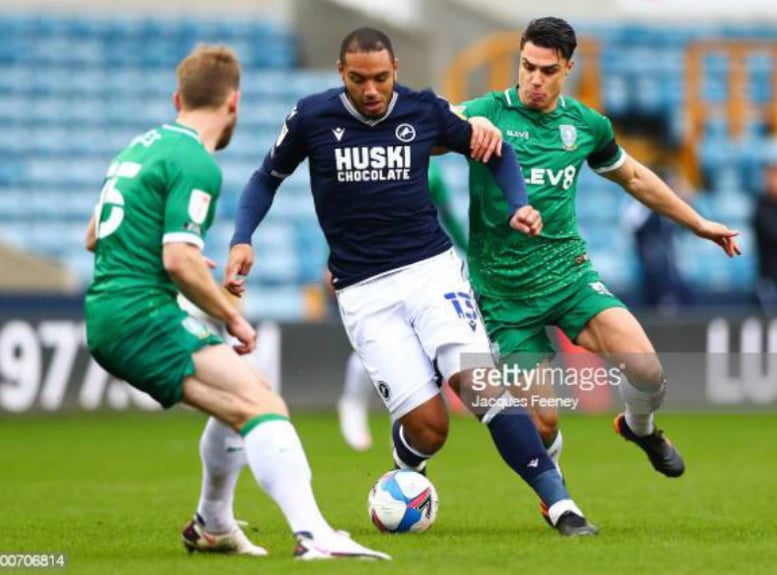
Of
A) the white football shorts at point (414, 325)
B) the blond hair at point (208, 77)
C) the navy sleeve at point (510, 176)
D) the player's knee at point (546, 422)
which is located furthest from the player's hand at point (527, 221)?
the blond hair at point (208, 77)

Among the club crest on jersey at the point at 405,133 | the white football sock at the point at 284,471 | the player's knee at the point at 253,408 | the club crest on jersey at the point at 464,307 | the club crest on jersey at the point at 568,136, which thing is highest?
the club crest on jersey at the point at 405,133

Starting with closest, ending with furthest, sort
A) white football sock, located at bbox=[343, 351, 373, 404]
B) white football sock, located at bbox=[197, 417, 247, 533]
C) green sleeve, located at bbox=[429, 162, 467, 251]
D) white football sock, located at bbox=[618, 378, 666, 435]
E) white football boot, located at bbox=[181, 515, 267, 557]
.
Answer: white football sock, located at bbox=[197, 417, 247, 533] → white football boot, located at bbox=[181, 515, 267, 557] → white football sock, located at bbox=[618, 378, 666, 435] → green sleeve, located at bbox=[429, 162, 467, 251] → white football sock, located at bbox=[343, 351, 373, 404]

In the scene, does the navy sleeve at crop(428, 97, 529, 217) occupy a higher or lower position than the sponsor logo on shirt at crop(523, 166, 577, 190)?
higher

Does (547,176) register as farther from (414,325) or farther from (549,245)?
(414,325)

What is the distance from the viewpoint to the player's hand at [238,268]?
7.43 meters

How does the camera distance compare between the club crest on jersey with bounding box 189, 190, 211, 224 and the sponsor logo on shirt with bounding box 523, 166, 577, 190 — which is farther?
the sponsor logo on shirt with bounding box 523, 166, 577, 190

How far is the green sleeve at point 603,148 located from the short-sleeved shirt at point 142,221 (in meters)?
2.62

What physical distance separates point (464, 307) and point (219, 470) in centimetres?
149

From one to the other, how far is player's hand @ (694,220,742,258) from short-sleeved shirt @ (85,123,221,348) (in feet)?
9.67

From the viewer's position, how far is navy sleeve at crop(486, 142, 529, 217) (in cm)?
788

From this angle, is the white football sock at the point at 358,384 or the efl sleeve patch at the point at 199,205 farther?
the white football sock at the point at 358,384

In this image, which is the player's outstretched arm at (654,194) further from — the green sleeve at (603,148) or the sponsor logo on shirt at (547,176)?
the sponsor logo on shirt at (547,176)

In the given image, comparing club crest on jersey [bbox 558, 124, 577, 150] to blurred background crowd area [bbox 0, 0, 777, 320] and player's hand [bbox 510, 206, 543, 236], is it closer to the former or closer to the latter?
player's hand [bbox 510, 206, 543, 236]

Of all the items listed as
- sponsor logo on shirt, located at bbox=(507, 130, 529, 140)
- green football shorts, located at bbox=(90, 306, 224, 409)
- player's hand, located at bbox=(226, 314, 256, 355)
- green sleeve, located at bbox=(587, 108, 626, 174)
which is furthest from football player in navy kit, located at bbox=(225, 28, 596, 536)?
player's hand, located at bbox=(226, 314, 256, 355)
